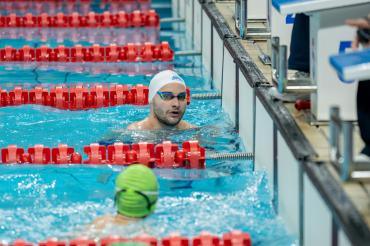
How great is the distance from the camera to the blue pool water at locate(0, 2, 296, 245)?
5422mm

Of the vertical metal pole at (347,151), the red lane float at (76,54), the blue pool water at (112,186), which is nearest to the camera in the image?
the vertical metal pole at (347,151)

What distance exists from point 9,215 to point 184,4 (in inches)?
253

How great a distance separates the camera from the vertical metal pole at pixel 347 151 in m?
4.29

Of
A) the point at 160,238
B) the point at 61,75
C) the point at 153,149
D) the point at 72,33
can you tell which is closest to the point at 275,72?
the point at 153,149

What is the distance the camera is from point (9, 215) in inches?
222

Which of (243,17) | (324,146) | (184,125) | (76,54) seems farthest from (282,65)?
(76,54)

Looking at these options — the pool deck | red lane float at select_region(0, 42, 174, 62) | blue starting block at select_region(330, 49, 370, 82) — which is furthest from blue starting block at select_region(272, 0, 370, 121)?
red lane float at select_region(0, 42, 174, 62)

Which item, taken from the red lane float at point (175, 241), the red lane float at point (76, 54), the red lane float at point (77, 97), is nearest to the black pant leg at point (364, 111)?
the red lane float at point (175, 241)

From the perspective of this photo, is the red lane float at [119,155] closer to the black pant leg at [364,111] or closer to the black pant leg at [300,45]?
the black pant leg at [300,45]

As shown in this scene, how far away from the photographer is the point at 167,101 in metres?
7.04

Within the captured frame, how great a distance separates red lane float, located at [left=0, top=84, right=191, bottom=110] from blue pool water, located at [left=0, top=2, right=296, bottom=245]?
0.10 meters

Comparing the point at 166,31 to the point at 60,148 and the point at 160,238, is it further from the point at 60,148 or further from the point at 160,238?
the point at 160,238

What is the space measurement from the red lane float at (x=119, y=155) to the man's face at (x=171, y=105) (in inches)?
20.7

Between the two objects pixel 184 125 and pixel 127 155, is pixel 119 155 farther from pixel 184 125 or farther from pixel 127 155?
pixel 184 125
